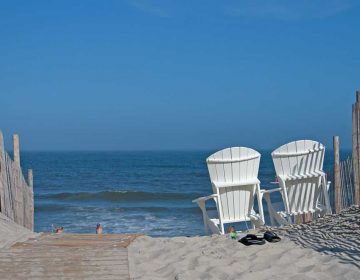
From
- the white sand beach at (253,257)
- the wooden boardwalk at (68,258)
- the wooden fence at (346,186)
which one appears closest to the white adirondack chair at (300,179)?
the wooden fence at (346,186)

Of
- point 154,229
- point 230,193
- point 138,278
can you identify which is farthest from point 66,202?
point 138,278

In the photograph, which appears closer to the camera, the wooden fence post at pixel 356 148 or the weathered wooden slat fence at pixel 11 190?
the wooden fence post at pixel 356 148

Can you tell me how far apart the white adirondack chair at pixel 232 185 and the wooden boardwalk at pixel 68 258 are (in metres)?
1.99

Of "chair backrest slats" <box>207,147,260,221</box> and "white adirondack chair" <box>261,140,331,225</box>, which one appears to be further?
"white adirondack chair" <box>261,140,331,225</box>

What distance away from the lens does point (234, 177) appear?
807 centimetres

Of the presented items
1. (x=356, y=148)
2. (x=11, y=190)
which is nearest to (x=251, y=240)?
(x=356, y=148)

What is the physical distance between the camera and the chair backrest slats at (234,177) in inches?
313

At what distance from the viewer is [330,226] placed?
641cm

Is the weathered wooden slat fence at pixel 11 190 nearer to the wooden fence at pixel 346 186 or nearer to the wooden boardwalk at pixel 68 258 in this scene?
the wooden boardwalk at pixel 68 258

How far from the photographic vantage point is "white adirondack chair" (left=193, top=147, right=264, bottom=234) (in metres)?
7.94

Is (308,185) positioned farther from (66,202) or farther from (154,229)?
(66,202)

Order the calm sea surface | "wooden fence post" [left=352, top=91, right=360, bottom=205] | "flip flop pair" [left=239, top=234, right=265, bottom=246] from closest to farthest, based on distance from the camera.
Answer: "flip flop pair" [left=239, top=234, right=265, bottom=246] → "wooden fence post" [left=352, top=91, right=360, bottom=205] → the calm sea surface

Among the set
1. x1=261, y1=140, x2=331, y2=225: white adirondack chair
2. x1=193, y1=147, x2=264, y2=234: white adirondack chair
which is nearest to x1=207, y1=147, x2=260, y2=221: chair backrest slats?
x1=193, y1=147, x2=264, y2=234: white adirondack chair

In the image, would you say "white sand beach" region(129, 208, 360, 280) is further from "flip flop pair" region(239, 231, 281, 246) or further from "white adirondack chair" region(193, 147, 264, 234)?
"white adirondack chair" region(193, 147, 264, 234)
